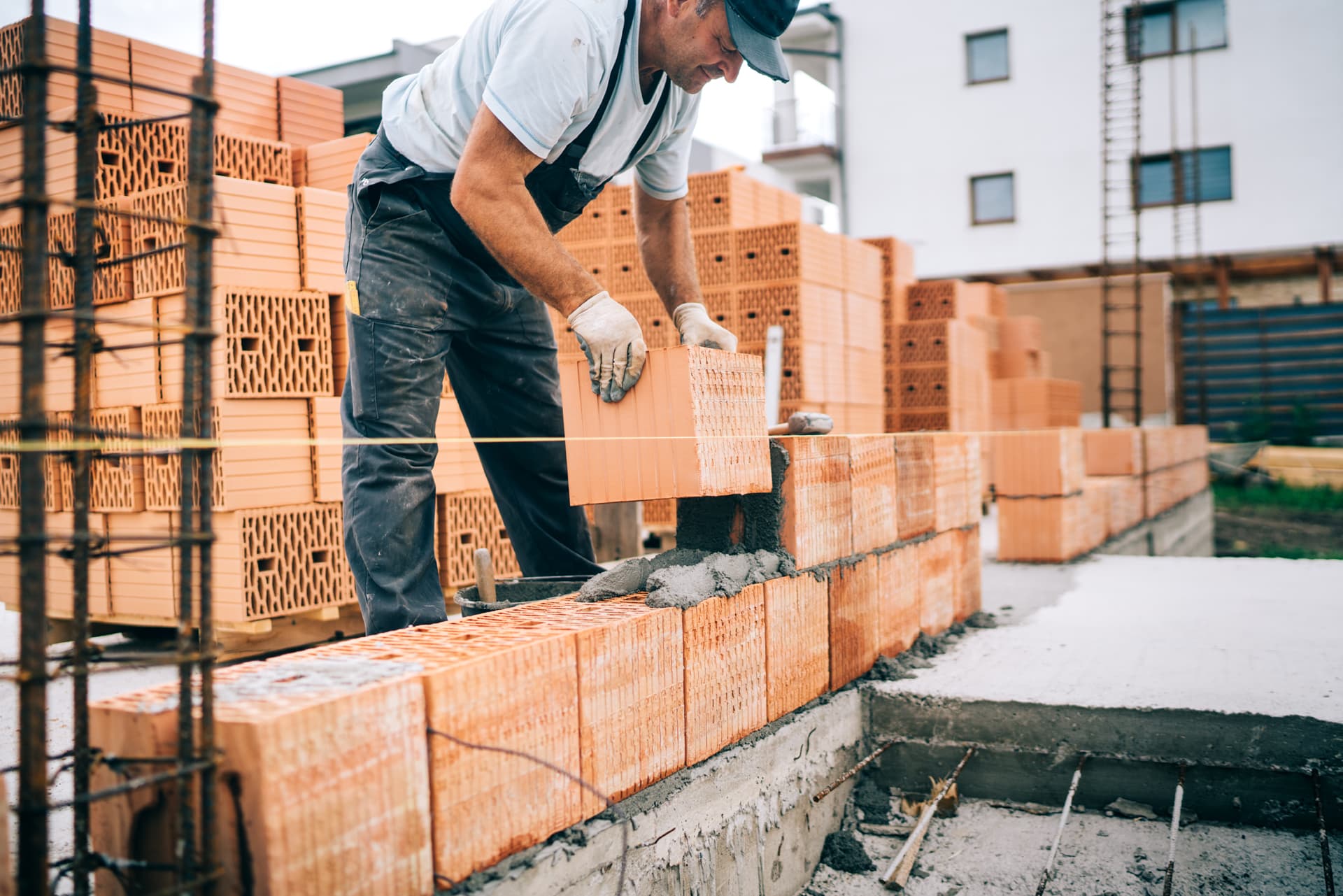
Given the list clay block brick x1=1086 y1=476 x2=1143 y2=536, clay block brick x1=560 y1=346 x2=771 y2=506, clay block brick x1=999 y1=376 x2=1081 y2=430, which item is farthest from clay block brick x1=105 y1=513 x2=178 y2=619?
clay block brick x1=999 y1=376 x2=1081 y2=430

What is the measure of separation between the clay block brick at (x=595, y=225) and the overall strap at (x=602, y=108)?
4.87 metres

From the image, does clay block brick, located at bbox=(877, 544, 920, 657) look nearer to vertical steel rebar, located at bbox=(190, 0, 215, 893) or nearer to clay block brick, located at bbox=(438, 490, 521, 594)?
clay block brick, located at bbox=(438, 490, 521, 594)

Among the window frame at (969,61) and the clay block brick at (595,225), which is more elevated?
the window frame at (969,61)

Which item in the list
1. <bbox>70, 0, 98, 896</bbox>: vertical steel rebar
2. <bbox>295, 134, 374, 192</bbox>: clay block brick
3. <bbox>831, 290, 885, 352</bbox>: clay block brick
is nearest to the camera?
<bbox>70, 0, 98, 896</bbox>: vertical steel rebar

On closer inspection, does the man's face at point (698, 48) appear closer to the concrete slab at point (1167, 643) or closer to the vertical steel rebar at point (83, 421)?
the vertical steel rebar at point (83, 421)

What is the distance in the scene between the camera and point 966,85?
1856cm

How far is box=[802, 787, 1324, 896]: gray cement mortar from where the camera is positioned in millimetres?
2547

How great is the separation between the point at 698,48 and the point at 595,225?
5183 millimetres

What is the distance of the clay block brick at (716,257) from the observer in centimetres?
747

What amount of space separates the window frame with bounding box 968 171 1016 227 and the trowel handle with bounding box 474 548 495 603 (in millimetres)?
17418

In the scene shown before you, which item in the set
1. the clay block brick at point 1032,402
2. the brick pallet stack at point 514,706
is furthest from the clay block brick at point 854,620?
the clay block brick at point 1032,402

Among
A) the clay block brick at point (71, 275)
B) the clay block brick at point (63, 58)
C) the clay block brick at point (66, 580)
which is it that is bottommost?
the clay block brick at point (66, 580)

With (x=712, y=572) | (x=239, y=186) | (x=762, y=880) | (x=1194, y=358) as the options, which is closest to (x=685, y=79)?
(x=712, y=572)

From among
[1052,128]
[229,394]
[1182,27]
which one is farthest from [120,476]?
[1182,27]
